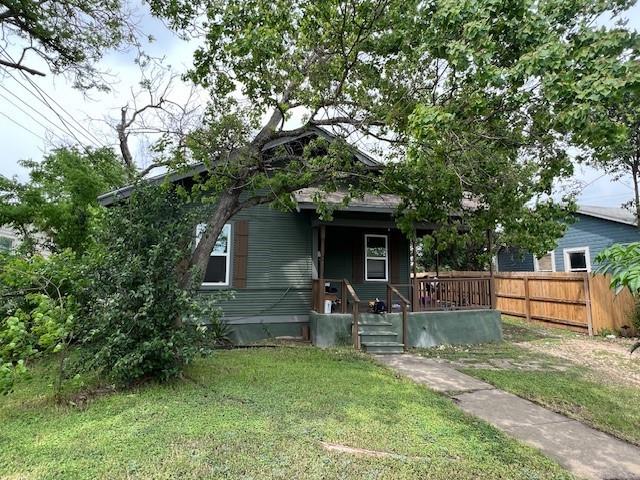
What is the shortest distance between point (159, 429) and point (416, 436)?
2.73m

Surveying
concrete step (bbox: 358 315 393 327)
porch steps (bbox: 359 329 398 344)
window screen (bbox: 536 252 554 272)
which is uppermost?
window screen (bbox: 536 252 554 272)

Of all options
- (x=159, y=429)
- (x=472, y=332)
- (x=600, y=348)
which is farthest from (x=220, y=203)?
(x=600, y=348)

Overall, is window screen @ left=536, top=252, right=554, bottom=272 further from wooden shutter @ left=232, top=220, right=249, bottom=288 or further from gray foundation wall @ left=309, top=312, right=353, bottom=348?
wooden shutter @ left=232, top=220, right=249, bottom=288

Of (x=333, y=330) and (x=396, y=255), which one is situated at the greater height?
(x=396, y=255)

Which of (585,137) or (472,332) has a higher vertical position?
(585,137)

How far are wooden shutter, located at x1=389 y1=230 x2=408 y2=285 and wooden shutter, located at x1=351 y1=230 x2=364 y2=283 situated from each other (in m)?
0.89

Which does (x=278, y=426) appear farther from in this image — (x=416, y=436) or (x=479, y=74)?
(x=479, y=74)

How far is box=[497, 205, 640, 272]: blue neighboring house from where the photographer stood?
14024 millimetres

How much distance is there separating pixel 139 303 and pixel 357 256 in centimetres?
665

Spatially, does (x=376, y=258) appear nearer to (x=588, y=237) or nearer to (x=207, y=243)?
(x=207, y=243)

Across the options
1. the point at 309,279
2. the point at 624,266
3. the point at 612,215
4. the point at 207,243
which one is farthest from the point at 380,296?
the point at 612,215

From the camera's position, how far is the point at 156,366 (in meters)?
5.52

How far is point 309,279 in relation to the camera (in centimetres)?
1033

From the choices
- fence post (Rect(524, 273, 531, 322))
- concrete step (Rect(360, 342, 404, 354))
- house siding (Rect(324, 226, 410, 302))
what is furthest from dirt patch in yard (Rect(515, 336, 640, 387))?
house siding (Rect(324, 226, 410, 302))
